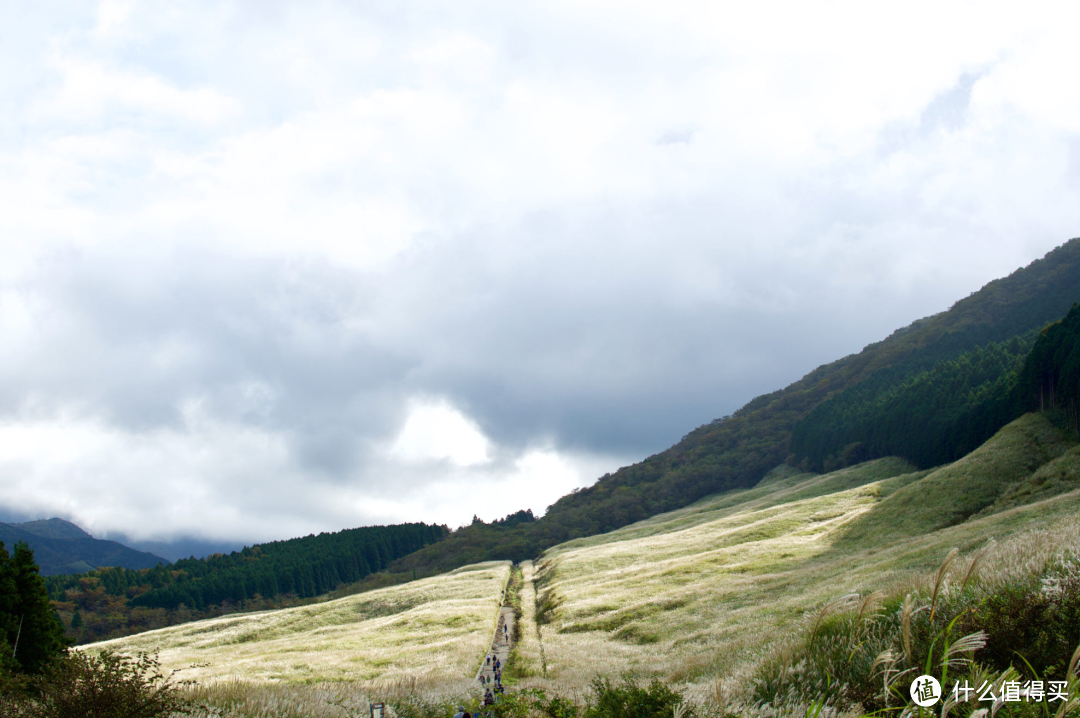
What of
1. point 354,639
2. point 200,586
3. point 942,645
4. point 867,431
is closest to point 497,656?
point 354,639

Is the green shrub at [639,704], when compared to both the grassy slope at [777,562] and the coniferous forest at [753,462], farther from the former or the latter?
the coniferous forest at [753,462]

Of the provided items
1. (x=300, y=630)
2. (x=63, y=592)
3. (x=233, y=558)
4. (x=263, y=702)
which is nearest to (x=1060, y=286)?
(x=300, y=630)

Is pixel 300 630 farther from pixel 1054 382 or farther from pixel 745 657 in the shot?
pixel 1054 382

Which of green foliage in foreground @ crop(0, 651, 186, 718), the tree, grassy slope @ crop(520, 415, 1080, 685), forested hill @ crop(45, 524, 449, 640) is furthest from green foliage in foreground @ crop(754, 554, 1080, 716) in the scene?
forested hill @ crop(45, 524, 449, 640)

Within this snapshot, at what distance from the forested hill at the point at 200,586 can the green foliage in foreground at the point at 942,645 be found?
15827 cm

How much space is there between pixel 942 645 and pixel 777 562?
47043 mm

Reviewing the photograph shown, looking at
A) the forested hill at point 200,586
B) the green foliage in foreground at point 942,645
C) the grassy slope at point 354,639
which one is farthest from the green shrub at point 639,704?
the forested hill at point 200,586

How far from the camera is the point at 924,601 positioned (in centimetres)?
1130

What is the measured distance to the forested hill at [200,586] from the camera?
466ft

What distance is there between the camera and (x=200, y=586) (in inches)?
6093

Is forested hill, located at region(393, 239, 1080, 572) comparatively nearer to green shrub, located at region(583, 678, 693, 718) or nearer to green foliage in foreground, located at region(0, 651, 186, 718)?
green shrub, located at region(583, 678, 693, 718)

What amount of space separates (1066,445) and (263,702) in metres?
74.1

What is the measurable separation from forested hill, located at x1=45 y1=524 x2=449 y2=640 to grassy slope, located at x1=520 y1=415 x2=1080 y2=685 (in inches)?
4254

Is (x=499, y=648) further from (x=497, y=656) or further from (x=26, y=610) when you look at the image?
(x=26, y=610)
